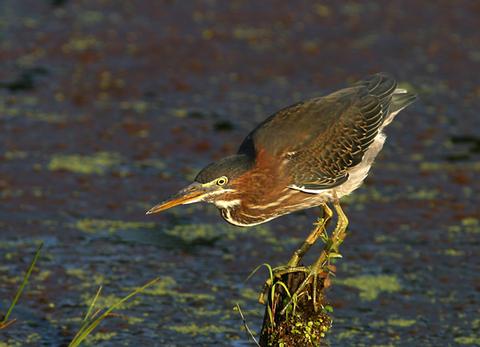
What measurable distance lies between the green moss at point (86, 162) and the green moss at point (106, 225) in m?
0.81

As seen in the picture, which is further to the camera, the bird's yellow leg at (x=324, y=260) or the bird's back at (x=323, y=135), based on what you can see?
the bird's back at (x=323, y=135)

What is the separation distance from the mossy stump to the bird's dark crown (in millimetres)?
630

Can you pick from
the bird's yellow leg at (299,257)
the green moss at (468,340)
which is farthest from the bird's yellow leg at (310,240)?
the green moss at (468,340)

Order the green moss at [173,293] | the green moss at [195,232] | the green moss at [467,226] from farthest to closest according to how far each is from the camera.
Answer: the green moss at [467,226] < the green moss at [195,232] < the green moss at [173,293]

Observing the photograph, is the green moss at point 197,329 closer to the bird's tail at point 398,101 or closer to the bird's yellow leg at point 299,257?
the bird's yellow leg at point 299,257

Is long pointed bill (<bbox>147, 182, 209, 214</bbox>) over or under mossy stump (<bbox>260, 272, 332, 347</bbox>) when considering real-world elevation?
over

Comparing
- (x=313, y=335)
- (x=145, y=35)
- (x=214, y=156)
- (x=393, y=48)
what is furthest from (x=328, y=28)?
(x=313, y=335)

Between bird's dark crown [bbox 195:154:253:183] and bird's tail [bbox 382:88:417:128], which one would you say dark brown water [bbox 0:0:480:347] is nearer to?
bird's tail [bbox 382:88:417:128]

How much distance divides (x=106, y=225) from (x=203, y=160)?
138cm

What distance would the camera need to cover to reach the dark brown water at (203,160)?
24.8 ft

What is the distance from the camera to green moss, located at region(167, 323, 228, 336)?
720 centimetres

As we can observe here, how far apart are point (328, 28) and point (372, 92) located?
525cm

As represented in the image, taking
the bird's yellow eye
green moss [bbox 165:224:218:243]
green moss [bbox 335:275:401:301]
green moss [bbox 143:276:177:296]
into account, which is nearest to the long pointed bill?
the bird's yellow eye

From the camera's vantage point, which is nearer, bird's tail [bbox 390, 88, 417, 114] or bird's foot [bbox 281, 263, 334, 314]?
bird's foot [bbox 281, 263, 334, 314]
